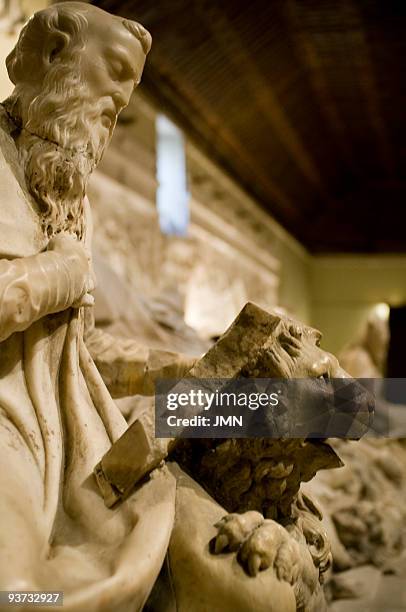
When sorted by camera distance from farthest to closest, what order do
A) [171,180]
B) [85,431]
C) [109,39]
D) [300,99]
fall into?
[300,99] → [171,180] → [109,39] → [85,431]

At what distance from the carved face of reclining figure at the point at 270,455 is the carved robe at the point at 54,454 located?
137mm

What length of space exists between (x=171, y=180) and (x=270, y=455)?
19.8 feet

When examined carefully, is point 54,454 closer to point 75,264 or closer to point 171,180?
point 75,264

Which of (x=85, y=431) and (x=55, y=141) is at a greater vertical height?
(x=55, y=141)

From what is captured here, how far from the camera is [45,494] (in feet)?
5.48

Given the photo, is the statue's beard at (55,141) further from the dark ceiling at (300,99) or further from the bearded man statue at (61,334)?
the dark ceiling at (300,99)

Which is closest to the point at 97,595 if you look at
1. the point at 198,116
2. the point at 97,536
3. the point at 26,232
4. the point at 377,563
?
the point at 97,536

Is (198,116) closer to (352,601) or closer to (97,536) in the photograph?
(352,601)

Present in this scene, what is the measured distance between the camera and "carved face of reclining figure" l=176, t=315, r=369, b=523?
5.98 feet

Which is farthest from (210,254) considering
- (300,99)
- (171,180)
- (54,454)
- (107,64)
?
(54,454)

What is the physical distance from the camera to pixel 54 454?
172 cm

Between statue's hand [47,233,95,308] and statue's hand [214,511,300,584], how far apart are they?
1.93 ft

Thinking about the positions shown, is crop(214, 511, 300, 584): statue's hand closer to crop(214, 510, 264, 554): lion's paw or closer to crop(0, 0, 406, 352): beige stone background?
crop(214, 510, 264, 554): lion's paw

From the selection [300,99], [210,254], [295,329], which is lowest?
[210,254]
